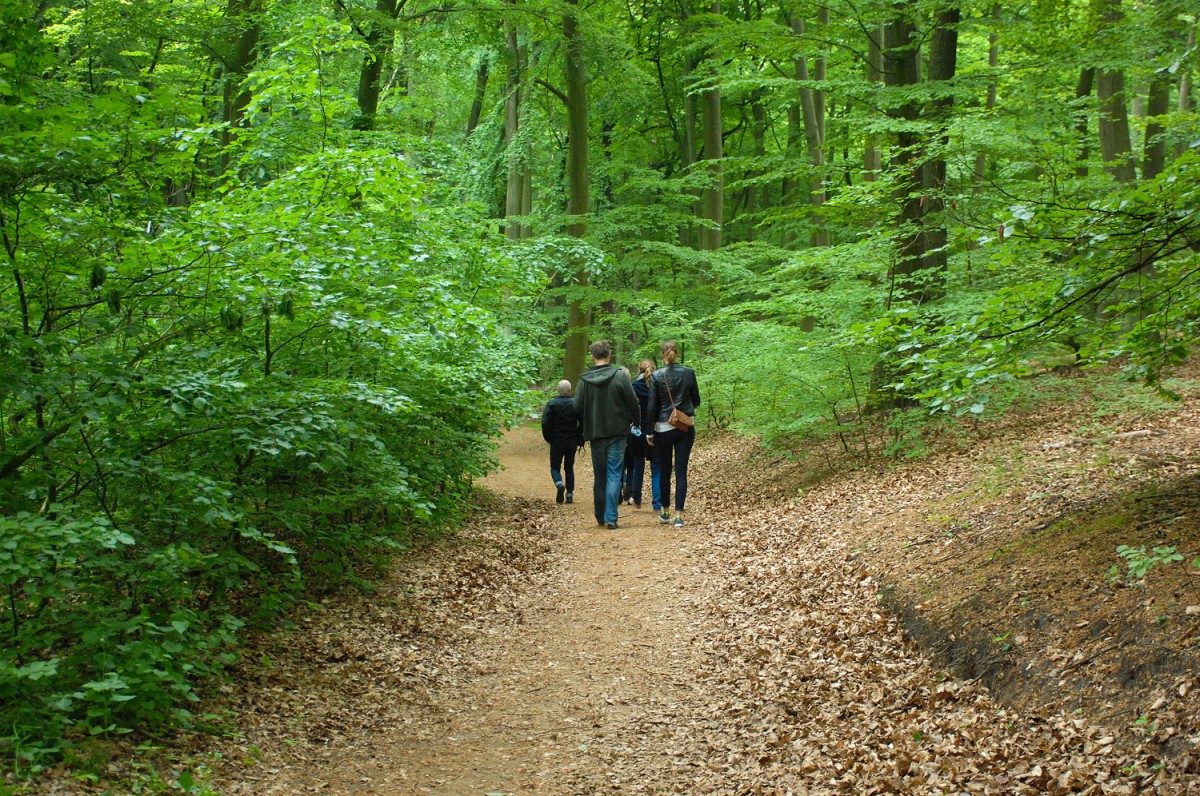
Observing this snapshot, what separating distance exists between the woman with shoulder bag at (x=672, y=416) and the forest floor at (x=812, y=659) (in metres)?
1.60

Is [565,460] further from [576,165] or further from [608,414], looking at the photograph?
[576,165]

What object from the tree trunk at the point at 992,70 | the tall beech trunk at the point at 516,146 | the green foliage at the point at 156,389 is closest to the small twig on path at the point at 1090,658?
the green foliage at the point at 156,389

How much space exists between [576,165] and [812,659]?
15.2 meters

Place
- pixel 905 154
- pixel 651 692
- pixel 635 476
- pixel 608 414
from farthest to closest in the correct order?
pixel 635 476 < pixel 905 154 < pixel 608 414 < pixel 651 692

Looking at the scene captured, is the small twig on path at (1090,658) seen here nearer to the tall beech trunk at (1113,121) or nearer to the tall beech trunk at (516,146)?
the tall beech trunk at (1113,121)

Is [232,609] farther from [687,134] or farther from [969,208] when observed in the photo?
[687,134]

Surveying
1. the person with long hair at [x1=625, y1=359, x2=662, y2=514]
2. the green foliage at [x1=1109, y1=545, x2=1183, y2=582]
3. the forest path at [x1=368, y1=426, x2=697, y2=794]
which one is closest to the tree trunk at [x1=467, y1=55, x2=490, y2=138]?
the person with long hair at [x1=625, y1=359, x2=662, y2=514]

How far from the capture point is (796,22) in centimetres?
1966

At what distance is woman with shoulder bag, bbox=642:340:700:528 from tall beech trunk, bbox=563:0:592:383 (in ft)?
29.1

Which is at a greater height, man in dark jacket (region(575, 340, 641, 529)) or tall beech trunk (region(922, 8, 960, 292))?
tall beech trunk (region(922, 8, 960, 292))

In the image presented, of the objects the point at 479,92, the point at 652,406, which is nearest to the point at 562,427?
the point at 652,406

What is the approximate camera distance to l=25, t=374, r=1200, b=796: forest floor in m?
3.87

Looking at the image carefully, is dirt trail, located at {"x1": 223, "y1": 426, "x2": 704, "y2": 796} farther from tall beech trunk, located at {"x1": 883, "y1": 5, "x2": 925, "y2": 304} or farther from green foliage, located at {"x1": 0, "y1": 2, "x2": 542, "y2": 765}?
tall beech trunk, located at {"x1": 883, "y1": 5, "x2": 925, "y2": 304}

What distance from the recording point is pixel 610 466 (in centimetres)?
1027
